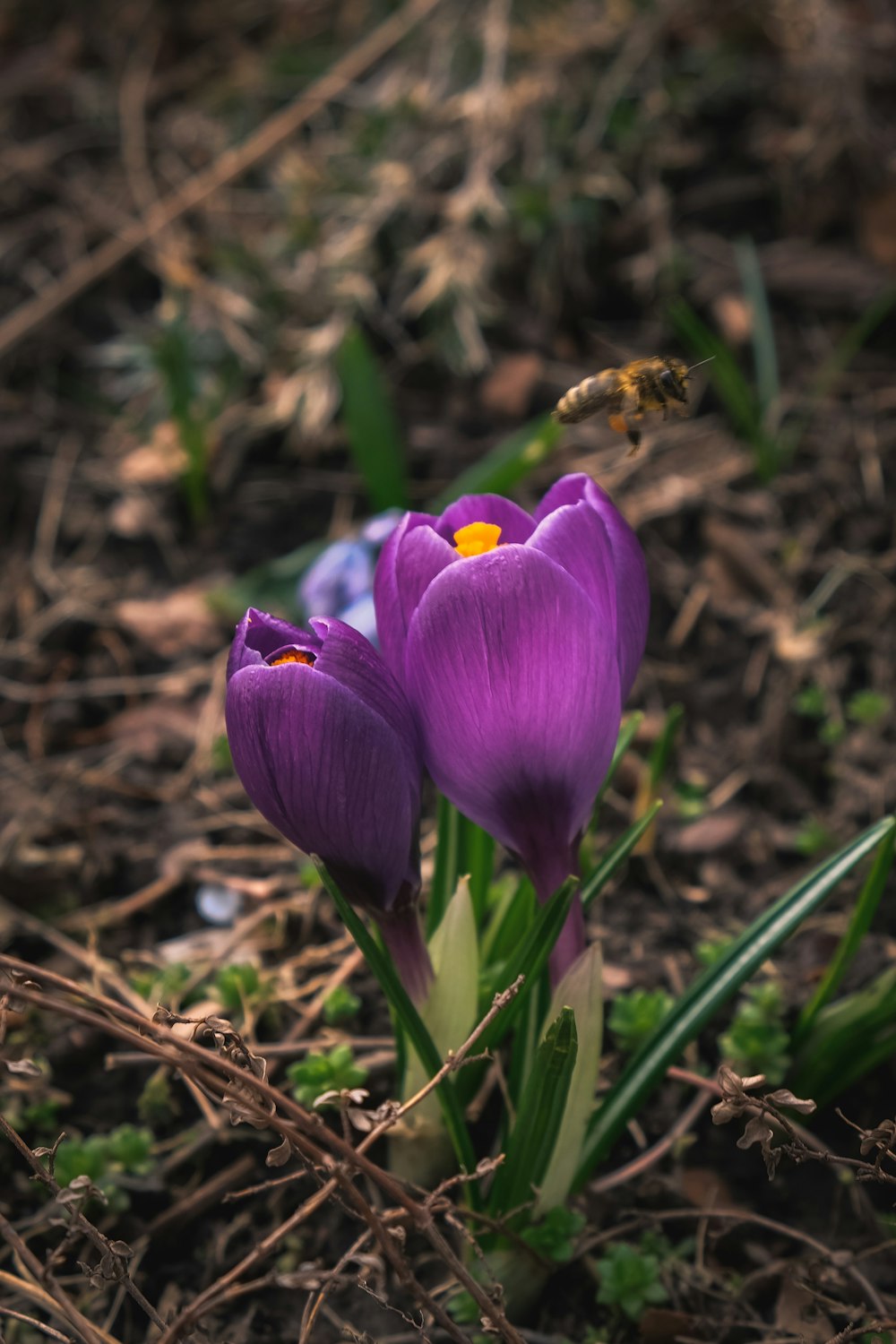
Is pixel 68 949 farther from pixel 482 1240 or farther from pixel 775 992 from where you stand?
pixel 775 992

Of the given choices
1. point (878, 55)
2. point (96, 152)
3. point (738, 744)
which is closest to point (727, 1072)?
point (738, 744)

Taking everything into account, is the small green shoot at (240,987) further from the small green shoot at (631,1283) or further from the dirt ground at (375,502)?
the small green shoot at (631,1283)

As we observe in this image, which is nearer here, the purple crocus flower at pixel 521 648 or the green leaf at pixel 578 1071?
the purple crocus flower at pixel 521 648

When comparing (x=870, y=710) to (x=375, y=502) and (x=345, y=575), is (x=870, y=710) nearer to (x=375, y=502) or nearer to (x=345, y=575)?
(x=345, y=575)

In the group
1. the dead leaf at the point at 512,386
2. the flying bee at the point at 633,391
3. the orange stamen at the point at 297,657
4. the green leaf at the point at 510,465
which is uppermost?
the flying bee at the point at 633,391

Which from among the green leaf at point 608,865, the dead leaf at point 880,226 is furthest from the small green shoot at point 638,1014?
the dead leaf at point 880,226

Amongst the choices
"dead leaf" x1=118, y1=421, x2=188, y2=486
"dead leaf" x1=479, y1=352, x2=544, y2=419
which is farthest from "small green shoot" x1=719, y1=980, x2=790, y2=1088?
"dead leaf" x1=118, y1=421, x2=188, y2=486

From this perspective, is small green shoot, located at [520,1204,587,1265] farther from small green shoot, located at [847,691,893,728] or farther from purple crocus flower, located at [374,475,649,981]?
small green shoot, located at [847,691,893,728]

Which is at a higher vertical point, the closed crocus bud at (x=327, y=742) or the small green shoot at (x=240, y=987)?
the closed crocus bud at (x=327, y=742)

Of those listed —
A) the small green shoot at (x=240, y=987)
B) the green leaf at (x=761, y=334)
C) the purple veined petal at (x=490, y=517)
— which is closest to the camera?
the purple veined petal at (x=490, y=517)
